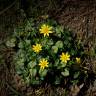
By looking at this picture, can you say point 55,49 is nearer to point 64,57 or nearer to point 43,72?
point 64,57

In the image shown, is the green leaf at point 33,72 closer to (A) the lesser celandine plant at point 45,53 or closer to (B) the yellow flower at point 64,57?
(A) the lesser celandine plant at point 45,53

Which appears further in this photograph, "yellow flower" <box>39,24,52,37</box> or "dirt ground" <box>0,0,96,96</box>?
"dirt ground" <box>0,0,96,96</box>

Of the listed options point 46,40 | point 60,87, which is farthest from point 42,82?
point 46,40

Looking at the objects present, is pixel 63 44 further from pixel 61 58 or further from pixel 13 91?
pixel 13 91

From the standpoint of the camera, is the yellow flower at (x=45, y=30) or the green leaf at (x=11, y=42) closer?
the yellow flower at (x=45, y=30)

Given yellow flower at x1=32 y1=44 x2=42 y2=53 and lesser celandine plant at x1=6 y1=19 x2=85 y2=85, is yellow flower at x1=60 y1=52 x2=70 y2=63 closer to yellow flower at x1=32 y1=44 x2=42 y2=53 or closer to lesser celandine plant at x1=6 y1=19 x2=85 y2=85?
lesser celandine plant at x1=6 y1=19 x2=85 y2=85

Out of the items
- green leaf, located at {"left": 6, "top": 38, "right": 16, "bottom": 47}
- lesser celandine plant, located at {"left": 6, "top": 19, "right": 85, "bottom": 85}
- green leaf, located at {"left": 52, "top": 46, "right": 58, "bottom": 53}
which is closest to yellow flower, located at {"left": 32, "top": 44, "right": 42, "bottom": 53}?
lesser celandine plant, located at {"left": 6, "top": 19, "right": 85, "bottom": 85}

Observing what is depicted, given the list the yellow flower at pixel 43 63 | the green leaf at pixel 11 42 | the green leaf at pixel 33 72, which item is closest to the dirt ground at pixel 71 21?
the green leaf at pixel 11 42

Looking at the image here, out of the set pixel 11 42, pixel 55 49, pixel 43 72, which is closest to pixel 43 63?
pixel 43 72

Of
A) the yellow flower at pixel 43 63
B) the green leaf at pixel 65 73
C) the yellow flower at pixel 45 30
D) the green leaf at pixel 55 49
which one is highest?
the yellow flower at pixel 45 30
